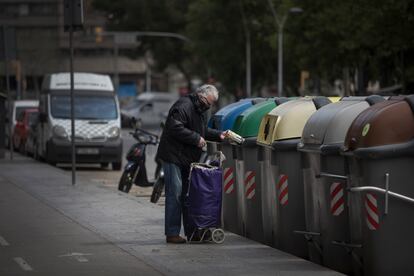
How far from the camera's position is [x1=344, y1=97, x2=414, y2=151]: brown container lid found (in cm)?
956

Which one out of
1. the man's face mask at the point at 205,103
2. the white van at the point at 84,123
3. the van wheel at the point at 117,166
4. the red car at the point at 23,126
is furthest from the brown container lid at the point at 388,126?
the red car at the point at 23,126

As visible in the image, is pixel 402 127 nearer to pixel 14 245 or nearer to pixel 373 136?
pixel 373 136

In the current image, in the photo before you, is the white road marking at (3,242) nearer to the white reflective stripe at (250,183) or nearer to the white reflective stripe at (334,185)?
the white reflective stripe at (250,183)

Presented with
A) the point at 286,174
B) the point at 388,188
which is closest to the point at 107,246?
the point at 286,174

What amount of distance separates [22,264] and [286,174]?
2.70 meters

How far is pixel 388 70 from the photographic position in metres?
55.1

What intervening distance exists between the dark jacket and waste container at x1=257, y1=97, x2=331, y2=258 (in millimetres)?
703

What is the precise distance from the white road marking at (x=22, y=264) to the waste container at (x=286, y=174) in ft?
8.51

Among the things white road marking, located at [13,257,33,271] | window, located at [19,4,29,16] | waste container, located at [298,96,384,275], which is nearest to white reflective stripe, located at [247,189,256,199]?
waste container, located at [298,96,384,275]

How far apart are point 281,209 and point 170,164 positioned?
4.21ft

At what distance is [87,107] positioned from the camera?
28797mm

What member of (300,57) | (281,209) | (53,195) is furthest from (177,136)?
(300,57)

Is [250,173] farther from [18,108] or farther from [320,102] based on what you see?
[18,108]

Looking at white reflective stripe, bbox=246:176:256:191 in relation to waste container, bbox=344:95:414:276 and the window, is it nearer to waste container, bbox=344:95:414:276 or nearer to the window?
waste container, bbox=344:95:414:276
